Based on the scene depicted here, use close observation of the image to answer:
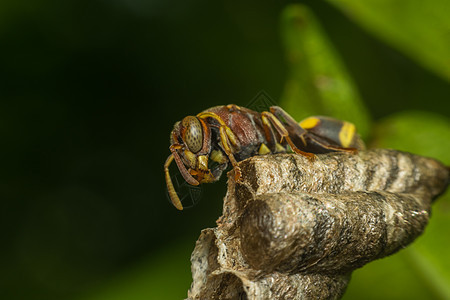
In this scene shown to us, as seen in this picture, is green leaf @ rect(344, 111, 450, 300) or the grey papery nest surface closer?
the grey papery nest surface

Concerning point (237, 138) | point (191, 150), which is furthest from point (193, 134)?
point (237, 138)

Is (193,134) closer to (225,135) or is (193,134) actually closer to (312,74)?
(225,135)

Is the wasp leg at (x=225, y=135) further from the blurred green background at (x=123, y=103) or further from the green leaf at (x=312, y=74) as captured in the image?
the blurred green background at (x=123, y=103)

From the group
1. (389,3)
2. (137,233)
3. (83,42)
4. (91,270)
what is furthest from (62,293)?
(389,3)

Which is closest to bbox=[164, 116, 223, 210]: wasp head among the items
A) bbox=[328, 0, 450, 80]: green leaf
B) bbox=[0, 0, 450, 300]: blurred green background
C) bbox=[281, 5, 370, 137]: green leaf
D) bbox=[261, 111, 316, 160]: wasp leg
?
bbox=[261, 111, 316, 160]: wasp leg

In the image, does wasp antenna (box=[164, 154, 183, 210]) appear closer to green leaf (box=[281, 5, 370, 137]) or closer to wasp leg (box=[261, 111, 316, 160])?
wasp leg (box=[261, 111, 316, 160])
